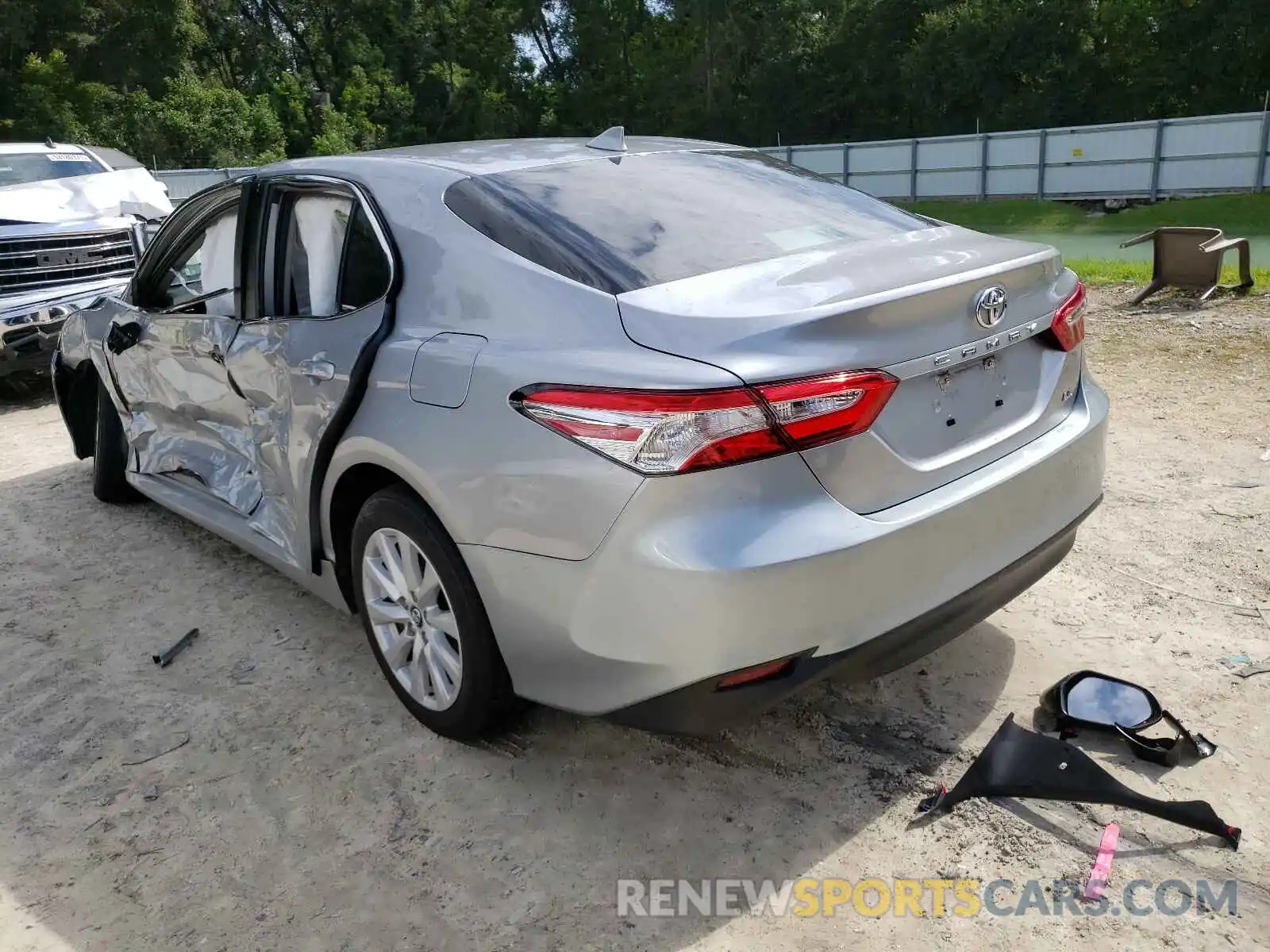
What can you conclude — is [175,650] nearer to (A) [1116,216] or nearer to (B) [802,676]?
(B) [802,676]

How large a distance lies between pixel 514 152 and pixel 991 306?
1.57m

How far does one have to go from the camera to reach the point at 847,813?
2648mm

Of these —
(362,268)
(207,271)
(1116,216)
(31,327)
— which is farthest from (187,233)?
(1116,216)

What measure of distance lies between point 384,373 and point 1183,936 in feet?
7.59

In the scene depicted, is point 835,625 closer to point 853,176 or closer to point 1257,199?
point 1257,199

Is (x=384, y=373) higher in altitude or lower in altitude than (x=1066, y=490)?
higher

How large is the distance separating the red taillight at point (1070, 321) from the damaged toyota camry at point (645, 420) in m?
0.01

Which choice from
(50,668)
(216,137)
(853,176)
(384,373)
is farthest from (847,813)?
(216,137)

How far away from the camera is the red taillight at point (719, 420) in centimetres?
222

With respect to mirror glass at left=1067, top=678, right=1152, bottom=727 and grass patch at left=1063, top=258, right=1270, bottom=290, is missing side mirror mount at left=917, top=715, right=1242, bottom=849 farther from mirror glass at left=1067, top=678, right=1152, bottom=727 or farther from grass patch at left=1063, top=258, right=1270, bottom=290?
grass patch at left=1063, top=258, right=1270, bottom=290

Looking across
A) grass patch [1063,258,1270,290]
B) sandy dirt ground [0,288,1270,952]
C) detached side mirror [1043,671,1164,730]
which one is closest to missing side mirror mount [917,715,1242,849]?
sandy dirt ground [0,288,1270,952]

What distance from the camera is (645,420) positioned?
7.38 ft

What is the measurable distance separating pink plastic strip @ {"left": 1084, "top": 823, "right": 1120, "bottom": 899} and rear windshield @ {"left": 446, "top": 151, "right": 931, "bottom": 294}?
5.36 feet

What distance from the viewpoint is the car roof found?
3.12m
